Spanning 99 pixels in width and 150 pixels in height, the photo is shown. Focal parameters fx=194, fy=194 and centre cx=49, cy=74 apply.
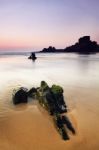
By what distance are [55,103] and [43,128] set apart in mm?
1615

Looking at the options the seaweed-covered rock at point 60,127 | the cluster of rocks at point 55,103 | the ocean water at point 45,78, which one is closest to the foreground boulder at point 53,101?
the cluster of rocks at point 55,103

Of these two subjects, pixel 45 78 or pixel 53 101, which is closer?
pixel 53 101

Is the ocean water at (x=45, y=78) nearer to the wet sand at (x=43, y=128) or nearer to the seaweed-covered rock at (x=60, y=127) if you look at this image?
the wet sand at (x=43, y=128)

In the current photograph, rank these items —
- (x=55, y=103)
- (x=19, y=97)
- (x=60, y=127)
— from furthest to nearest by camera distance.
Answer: (x=19, y=97) < (x=55, y=103) < (x=60, y=127)

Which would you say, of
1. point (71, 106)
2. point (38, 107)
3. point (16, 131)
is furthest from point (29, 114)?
point (71, 106)

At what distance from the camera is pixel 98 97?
465 inches

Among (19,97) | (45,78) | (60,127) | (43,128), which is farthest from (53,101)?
(45,78)

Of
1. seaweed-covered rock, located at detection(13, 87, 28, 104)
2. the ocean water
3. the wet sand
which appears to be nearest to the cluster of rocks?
seaweed-covered rock, located at detection(13, 87, 28, 104)

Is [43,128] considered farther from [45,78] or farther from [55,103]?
[45,78]

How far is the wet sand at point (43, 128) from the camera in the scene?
659 centimetres

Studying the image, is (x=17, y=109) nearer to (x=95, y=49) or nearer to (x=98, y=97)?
(x=98, y=97)

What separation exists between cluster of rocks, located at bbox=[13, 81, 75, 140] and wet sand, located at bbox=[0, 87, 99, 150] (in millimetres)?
227

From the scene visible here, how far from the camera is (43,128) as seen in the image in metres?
7.76

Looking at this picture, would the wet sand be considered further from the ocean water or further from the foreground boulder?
the ocean water
